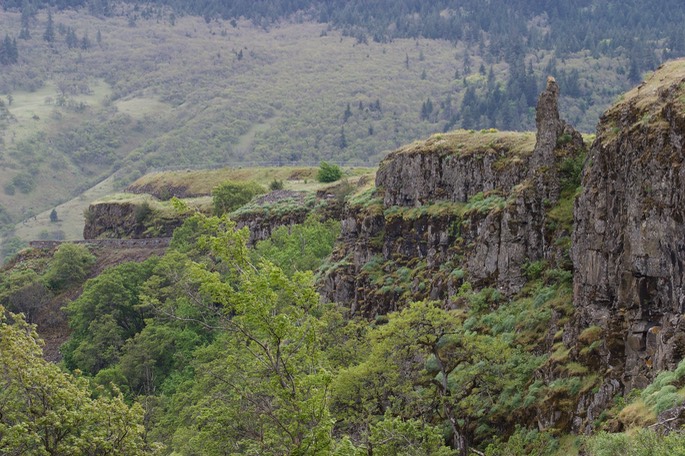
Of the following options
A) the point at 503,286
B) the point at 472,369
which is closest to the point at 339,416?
the point at 472,369

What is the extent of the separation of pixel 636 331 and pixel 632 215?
335cm

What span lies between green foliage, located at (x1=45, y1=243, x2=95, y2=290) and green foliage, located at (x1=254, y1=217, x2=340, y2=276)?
99.3 feet

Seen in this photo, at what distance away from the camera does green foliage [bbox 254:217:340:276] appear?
6644 cm

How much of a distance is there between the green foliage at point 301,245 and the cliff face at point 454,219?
7442 mm

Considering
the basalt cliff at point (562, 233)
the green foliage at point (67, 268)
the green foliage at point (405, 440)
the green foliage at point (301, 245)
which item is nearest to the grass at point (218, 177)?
the green foliage at point (67, 268)

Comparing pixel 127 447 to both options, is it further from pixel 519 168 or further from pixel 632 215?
pixel 519 168

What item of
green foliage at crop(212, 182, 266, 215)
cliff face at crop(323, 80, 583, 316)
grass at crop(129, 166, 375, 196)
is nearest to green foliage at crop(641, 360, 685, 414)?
cliff face at crop(323, 80, 583, 316)

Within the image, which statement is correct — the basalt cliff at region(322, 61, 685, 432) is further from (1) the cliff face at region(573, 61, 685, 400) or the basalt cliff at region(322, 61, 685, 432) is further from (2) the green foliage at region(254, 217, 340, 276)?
(2) the green foliage at region(254, 217, 340, 276)

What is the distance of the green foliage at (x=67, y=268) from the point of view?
325 feet

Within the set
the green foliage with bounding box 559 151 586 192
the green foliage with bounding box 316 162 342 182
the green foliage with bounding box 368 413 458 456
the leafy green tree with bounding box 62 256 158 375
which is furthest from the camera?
the green foliage with bounding box 316 162 342 182

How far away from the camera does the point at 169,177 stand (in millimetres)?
136500

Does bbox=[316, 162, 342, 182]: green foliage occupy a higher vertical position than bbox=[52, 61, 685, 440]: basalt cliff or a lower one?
lower

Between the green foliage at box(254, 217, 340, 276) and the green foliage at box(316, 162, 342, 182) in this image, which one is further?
the green foliage at box(316, 162, 342, 182)

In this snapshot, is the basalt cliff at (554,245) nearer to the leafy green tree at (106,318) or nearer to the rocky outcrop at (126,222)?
the leafy green tree at (106,318)
